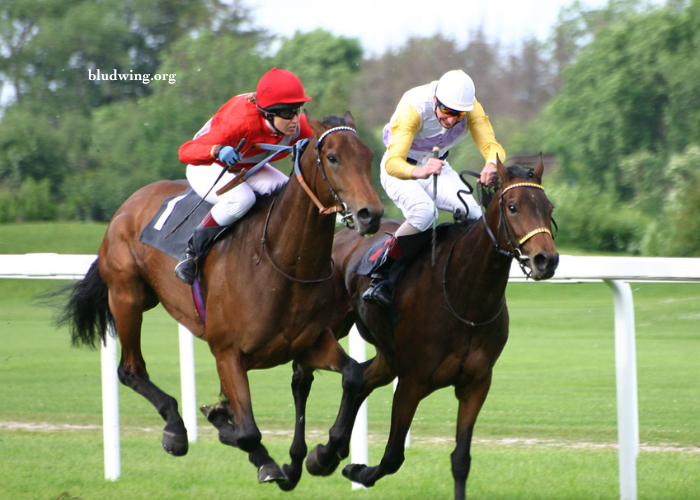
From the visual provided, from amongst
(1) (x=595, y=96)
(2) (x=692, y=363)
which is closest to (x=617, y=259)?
(2) (x=692, y=363)

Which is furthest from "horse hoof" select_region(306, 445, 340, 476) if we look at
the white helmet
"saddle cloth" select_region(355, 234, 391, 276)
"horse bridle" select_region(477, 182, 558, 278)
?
the white helmet

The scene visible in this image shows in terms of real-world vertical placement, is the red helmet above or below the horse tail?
above

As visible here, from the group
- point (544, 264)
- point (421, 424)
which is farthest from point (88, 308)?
point (544, 264)

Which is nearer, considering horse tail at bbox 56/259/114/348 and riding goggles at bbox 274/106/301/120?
riding goggles at bbox 274/106/301/120

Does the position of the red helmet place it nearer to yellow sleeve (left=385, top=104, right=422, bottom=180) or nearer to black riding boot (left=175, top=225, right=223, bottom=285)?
yellow sleeve (left=385, top=104, right=422, bottom=180)

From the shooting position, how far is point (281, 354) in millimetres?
4113

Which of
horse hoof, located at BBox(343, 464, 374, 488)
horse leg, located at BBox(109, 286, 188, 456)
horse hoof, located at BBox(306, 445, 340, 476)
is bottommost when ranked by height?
horse hoof, located at BBox(343, 464, 374, 488)

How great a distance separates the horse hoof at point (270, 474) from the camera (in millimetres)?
3994

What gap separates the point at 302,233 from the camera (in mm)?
4031

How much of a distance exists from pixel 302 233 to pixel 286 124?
1.89 feet

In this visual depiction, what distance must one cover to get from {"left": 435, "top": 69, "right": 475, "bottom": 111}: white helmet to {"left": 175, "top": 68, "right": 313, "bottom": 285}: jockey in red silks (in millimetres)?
648

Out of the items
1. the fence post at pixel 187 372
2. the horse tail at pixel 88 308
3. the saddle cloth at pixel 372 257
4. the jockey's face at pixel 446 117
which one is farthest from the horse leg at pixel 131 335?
the jockey's face at pixel 446 117

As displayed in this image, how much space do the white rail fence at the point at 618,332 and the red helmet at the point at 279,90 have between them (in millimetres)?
1625

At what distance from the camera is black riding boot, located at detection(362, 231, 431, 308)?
4523 millimetres
